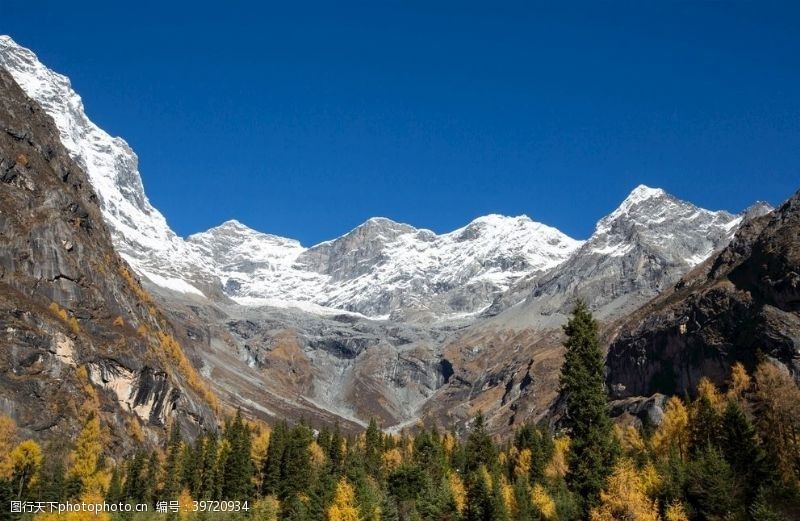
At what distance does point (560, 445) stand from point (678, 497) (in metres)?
68.4

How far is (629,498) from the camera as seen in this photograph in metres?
43.2

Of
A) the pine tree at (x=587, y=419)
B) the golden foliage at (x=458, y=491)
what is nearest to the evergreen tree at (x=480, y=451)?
the golden foliage at (x=458, y=491)

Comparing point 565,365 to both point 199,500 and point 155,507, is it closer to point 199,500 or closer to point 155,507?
point 199,500

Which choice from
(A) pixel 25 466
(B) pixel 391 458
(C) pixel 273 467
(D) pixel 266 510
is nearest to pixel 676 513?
(D) pixel 266 510

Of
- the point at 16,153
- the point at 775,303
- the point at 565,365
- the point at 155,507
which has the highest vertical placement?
the point at 16,153

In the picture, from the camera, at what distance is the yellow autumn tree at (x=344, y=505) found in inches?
3248

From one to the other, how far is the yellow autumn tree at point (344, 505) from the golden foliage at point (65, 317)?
86.4m

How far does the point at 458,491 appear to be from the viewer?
3807 inches

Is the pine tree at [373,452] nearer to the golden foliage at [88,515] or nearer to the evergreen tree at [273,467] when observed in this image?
the evergreen tree at [273,467]

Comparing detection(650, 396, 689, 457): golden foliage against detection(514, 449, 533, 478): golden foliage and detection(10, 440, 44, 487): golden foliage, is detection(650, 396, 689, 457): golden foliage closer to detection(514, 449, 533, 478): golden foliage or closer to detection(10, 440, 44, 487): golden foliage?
detection(514, 449, 533, 478): golden foliage

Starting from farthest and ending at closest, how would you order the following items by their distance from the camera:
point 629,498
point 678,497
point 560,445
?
point 560,445 → point 678,497 → point 629,498

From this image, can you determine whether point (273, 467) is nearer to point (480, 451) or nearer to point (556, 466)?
point (480, 451)

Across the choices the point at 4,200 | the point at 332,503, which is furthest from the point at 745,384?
the point at 4,200

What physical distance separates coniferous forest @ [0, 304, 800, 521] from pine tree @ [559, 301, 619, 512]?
8cm
